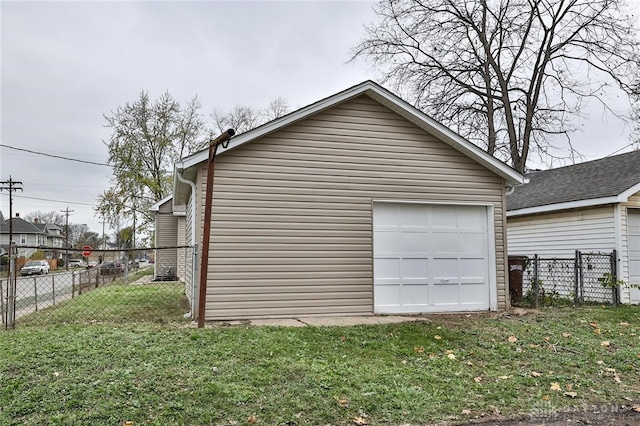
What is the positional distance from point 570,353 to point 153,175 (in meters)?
28.5

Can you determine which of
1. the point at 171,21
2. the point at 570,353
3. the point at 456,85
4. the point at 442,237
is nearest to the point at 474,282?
the point at 442,237

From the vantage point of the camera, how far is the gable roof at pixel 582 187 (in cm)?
1091

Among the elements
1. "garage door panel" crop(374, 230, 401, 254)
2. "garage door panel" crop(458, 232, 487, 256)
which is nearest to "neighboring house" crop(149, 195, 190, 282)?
"garage door panel" crop(374, 230, 401, 254)

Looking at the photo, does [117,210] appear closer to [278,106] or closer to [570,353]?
[278,106]

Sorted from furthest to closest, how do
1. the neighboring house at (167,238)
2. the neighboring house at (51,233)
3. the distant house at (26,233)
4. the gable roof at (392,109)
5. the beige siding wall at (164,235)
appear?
the neighboring house at (51,233)
the distant house at (26,233)
the beige siding wall at (164,235)
the neighboring house at (167,238)
the gable roof at (392,109)

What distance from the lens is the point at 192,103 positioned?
31.0m

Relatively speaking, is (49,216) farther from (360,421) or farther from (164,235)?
(360,421)

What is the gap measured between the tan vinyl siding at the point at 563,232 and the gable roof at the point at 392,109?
3.46 meters

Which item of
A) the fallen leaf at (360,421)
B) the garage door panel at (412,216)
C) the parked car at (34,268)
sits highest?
the garage door panel at (412,216)

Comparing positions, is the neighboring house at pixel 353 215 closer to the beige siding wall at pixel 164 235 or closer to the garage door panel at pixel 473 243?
the garage door panel at pixel 473 243

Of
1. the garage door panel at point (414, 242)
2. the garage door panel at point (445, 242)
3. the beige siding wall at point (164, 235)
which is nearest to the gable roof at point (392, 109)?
the garage door panel at point (445, 242)

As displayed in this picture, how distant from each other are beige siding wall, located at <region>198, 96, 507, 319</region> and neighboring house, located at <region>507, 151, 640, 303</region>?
433 cm

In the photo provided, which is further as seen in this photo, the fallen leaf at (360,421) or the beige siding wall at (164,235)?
the beige siding wall at (164,235)

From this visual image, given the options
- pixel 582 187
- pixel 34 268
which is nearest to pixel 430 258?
pixel 582 187
